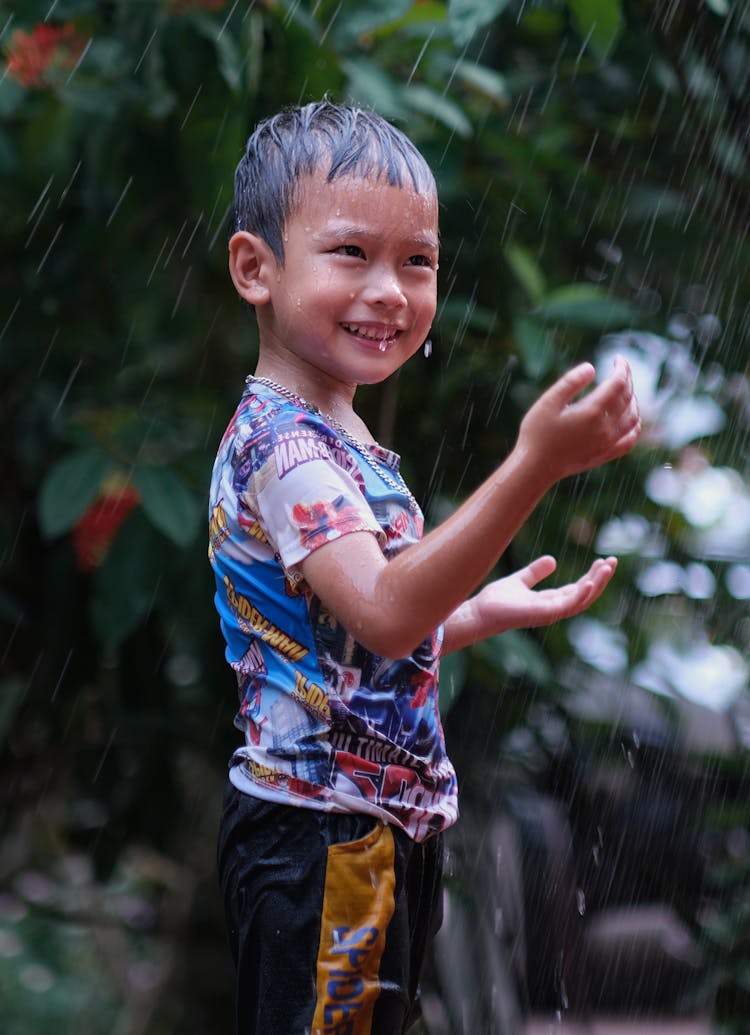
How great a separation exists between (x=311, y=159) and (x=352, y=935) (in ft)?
2.26

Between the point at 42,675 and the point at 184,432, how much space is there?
0.74 meters

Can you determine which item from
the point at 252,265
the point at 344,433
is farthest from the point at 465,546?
the point at 252,265

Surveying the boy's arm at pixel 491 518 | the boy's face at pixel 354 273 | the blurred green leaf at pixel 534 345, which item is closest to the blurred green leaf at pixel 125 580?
the blurred green leaf at pixel 534 345

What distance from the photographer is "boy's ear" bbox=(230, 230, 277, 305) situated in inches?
51.1

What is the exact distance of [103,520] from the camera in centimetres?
234

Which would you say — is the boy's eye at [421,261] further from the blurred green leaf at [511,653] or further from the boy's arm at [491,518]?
the blurred green leaf at [511,653]

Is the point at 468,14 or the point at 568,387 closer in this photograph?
the point at 568,387

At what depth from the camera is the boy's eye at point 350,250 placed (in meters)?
1.23

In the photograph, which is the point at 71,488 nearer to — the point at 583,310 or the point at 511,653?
the point at 511,653

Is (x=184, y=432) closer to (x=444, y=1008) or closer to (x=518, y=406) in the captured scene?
(x=518, y=406)

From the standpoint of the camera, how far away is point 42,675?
278 centimetres

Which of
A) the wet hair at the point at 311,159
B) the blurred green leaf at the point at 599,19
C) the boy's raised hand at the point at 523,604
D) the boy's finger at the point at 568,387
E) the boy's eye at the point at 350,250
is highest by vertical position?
the blurred green leaf at the point at 599,19

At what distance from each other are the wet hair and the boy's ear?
0.04 ft

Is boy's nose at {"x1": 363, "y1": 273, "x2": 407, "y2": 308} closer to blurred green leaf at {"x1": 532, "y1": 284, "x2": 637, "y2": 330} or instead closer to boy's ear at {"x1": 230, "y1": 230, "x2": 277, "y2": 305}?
boy's ear at {"x1": 230, "y1": 230, "x2": 277, "y2": 305}
